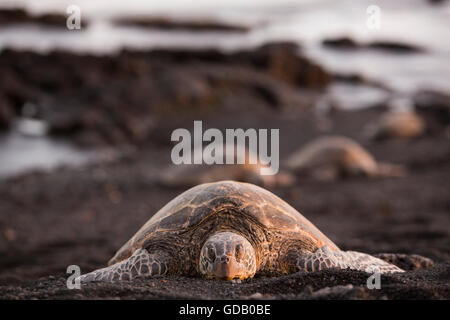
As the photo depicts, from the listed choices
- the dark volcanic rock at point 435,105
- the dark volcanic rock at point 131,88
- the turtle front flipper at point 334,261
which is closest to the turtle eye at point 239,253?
the turtle front flipper at point 334,261

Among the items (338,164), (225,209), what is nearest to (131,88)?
(338,164)

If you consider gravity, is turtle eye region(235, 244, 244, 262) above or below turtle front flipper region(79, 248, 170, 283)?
above

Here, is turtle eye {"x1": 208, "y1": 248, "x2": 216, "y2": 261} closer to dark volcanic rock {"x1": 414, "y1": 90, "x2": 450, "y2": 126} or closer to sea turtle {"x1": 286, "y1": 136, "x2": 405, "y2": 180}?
sea turtle {"x1": 286, "y1": 136, "x2": 405, "y2": 180}

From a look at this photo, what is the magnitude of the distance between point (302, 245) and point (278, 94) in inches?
932

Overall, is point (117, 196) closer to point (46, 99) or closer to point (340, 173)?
point (340, 173)

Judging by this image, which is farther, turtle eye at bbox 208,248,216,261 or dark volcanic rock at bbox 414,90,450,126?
dark volcanic rock at bbox 414,90,450,126

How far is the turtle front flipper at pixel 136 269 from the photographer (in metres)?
4.01

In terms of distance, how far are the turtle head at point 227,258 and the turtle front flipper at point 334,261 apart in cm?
43

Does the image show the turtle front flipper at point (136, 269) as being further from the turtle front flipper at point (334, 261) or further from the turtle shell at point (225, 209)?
the turtle front flipper at point (334, 261)

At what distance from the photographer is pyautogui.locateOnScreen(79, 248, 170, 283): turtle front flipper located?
4012mm

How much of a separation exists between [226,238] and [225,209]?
0.38 m

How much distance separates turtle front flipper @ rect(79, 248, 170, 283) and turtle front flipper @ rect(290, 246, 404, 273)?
1.09 metres

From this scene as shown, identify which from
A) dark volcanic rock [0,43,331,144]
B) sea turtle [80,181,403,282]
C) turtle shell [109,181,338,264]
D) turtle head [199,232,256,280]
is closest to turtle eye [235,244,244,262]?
turtle head [199,232,256,280]

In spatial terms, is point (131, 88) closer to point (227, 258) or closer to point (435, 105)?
point (435, 105)
